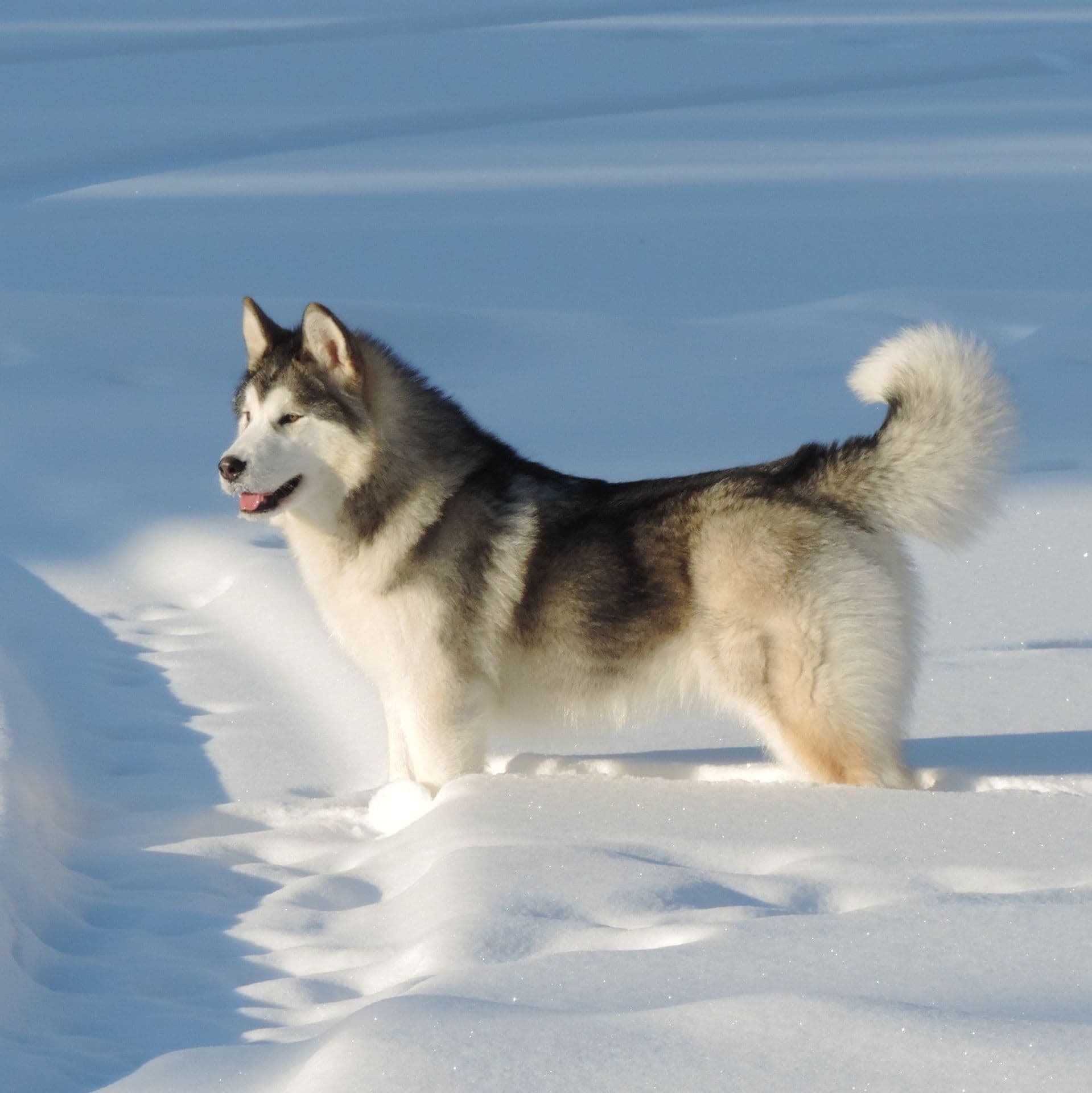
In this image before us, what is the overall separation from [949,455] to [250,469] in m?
1.53

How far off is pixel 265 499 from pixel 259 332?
1.48 ft

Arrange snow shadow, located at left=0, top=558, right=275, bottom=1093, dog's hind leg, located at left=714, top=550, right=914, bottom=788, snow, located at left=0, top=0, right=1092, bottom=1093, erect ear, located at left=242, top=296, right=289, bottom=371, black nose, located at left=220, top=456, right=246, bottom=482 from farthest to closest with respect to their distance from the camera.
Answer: erect ear, located at left=242, top=296, right=289, bottom=371, black nose, located at left=220, top=456, right=246, bottom=482, dog's hind leg, located at left=714, top=550, right=914, bottom=788, snow shadow, located at left=0, top=558, right=275, bottom=1093, snow, located at left=0, top=0, right=1092, bottom=1093

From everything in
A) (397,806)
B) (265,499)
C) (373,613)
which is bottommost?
(397,806)

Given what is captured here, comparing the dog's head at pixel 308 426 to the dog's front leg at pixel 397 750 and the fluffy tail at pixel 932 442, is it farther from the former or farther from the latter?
the fluffy tail at pixel 932 442

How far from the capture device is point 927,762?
3.50 m

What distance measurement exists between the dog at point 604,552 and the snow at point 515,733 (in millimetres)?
198

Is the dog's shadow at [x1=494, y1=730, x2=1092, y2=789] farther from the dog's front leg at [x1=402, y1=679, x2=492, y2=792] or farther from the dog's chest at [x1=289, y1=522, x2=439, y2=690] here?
the dog's chest at [x1=289, y1=522, x2=439, y2=690]

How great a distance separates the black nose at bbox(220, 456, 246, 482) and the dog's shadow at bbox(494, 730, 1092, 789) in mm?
1009

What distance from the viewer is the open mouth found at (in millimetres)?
3350

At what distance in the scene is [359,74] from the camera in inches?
572

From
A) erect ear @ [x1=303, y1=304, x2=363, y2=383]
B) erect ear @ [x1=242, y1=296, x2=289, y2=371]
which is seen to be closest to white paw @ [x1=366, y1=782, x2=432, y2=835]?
erect ear @ [x1=303, y1=304, x2=363, y2=383]

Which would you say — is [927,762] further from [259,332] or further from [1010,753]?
[259,332]

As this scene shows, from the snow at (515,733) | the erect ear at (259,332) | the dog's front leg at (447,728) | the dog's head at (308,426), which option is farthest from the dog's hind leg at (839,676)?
the erect ear at (259,332)

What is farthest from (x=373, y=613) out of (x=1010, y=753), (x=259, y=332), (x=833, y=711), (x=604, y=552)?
(x=1010, y=753)
